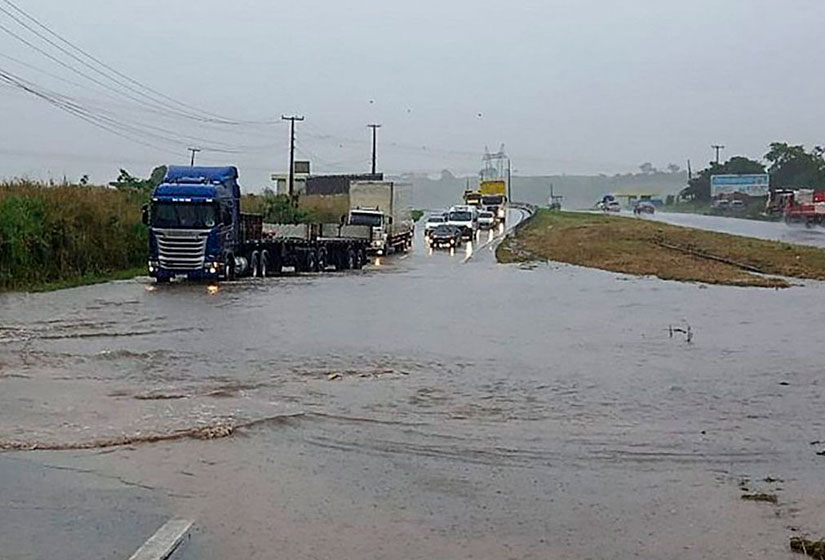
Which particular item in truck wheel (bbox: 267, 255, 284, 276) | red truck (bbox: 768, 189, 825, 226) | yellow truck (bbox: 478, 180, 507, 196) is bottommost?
truck wheel (bbox: 267, 255, 284, 276)

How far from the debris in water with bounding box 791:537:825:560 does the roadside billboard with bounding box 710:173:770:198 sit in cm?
11895

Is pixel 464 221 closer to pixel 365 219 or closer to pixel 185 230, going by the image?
pixel 365 219

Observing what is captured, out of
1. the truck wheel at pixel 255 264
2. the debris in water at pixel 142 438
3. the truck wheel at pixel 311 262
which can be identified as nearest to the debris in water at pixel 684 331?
the debris in water at pixel 142 438

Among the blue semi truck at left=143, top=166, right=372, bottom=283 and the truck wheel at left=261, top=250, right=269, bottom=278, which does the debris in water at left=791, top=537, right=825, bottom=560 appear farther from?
the truck wheel at left=261, top=250, right=269, bottom=278

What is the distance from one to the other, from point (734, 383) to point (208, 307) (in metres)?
14.1

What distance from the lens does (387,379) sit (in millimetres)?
15844

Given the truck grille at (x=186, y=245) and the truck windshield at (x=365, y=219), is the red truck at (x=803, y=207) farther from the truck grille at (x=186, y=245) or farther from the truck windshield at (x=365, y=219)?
the truck grille at (x=186, y=245)

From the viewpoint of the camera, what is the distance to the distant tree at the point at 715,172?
143625mm

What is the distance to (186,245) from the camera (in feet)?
111

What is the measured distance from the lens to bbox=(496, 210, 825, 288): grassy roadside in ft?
128

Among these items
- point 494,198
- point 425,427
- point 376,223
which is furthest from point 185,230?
point 494,198

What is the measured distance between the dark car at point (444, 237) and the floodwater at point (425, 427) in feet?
115

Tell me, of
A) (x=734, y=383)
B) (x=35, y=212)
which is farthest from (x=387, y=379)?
(x=35, y=212)

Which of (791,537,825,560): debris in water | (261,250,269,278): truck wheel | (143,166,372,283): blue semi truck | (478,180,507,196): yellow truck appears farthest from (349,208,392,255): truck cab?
(478,180,507,196): yellow truck
